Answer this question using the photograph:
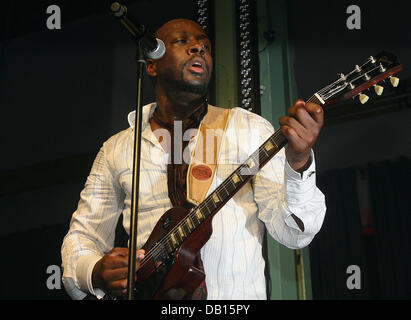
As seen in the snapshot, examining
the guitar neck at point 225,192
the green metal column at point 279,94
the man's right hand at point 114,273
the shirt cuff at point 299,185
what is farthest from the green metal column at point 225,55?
the man's right hand at point 114,273

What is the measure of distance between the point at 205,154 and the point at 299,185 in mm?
482

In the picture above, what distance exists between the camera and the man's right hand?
1.64 meters

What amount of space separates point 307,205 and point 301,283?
692 mm

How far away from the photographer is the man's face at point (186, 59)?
6.81 feet

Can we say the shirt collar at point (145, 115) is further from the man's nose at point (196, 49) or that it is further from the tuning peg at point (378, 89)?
the tuning peg at point (378, 89)

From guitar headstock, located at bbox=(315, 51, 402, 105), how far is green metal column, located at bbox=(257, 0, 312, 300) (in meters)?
0.81

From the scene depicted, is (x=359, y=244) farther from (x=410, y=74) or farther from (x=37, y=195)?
(x=37, y=195)

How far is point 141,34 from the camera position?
142 cm

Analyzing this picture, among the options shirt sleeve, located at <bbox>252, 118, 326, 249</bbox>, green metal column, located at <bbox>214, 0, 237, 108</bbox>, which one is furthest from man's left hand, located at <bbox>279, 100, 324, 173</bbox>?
green metal column, located at <bbox>214, 0, 237, 108</bbox>

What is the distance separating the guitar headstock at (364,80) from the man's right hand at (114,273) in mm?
781

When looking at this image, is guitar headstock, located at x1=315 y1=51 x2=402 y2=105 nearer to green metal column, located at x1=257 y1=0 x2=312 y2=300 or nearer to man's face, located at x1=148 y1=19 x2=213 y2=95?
man's face, located at x1=148 y1=19 x2=213 y2=95

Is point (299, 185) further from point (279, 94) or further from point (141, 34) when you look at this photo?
point (279, 94)

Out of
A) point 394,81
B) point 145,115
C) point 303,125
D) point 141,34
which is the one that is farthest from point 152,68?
point 394,81
